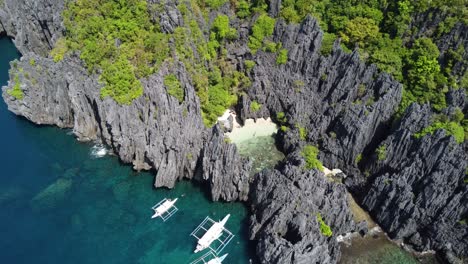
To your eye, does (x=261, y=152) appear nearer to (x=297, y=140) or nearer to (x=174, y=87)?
(x=297, y=140)

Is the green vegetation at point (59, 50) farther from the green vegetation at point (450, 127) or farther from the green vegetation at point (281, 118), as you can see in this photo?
the green vegetation at point (450, 127)

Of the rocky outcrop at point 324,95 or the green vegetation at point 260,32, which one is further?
the green vegetation at point 260,32

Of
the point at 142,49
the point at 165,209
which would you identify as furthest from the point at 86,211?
the point at 142,49

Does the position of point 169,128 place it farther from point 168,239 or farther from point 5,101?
point 5,101

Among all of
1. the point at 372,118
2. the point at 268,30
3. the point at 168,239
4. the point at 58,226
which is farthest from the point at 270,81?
the point at 58,226

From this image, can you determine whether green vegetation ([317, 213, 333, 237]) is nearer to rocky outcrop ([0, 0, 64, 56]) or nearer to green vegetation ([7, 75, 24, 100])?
green vegetation ([7, 75, 24, 100])

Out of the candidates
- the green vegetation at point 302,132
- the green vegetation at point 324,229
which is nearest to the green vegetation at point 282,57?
the green vegetation at point 302,132
